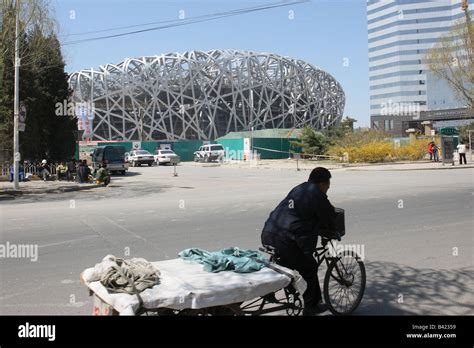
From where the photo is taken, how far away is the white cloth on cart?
3684 mm

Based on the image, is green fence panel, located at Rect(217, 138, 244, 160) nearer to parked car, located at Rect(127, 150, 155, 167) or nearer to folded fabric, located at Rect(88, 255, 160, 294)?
parked car, located at Rect(127, 150, 155, 167)

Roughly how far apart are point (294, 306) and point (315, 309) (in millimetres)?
307

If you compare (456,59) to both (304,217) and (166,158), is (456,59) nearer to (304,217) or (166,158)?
(166,158)

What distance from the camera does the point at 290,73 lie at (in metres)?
107

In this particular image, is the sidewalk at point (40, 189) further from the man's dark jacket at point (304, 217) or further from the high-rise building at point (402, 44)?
the high-rise building at point (402, 44)

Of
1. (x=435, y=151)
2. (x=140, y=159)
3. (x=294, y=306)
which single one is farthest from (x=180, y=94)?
(x=294, y=306)

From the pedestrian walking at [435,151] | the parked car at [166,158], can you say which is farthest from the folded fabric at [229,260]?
the parked car at [166,158]

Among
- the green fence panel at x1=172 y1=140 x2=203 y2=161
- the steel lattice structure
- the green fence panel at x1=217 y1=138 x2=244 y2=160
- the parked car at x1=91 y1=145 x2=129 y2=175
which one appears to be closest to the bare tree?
the parked car at x1=91 y1=145 x2=129 y2=175

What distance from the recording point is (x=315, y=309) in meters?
4.79

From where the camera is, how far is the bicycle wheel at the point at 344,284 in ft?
16.4

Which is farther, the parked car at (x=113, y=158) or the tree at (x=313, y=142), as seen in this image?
the tree at (x=313, y=142)

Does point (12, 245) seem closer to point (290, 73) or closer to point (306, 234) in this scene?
point (306, 234)

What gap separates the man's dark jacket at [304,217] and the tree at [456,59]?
127ft
